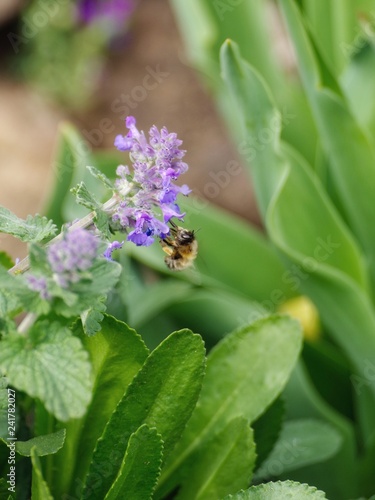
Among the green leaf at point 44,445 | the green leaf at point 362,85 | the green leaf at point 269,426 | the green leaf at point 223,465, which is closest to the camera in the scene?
the green leaf at point 44,445

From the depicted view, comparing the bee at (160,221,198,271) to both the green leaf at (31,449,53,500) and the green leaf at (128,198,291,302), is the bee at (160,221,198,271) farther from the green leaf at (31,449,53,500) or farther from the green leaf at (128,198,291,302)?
the green leaf at (128,198,291,302)

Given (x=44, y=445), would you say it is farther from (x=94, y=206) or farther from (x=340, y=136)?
(x=340, y=136)

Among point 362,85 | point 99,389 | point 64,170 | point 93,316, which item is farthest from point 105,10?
point 93,316

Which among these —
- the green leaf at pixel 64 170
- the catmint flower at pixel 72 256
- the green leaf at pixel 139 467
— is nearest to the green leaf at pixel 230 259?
the green leaf at pixel 64 170

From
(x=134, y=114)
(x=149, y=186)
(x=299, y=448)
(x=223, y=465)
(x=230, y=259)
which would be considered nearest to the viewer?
(x=149, y=186)

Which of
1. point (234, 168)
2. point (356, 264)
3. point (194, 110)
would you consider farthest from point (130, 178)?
point (194, 110)

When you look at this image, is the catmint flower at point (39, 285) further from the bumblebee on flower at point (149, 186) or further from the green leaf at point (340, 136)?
the green leaf at point (340, 136)

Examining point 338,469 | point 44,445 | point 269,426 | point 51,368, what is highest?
point 51,368
